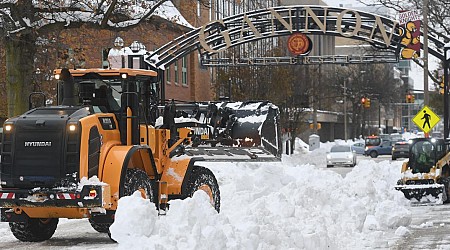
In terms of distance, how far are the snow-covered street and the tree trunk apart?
6726 mm

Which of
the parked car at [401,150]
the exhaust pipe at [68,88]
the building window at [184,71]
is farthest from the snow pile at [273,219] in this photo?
the parked car at [401,150]

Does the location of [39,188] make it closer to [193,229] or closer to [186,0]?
[193,229]

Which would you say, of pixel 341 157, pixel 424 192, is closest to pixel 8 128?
pixel 424 192

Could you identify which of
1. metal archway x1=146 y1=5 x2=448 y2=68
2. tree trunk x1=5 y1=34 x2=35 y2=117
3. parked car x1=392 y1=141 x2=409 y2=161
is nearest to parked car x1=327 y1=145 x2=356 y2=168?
parked car x1=392 y1=141 x2=409 y2=161

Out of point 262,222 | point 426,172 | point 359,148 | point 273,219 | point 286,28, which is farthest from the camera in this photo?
point 359,148

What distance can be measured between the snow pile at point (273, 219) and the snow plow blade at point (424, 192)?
1.18ft

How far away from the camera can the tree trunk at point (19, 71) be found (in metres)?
24.9

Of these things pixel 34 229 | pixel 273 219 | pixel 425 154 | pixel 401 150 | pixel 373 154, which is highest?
pixel 425 154

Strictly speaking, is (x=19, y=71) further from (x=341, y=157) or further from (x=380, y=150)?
(x=380, y=150)

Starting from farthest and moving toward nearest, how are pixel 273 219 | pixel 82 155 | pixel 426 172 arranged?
pixel 426 172, pixel 82 155, pixel 273 219

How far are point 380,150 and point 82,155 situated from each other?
202 feet

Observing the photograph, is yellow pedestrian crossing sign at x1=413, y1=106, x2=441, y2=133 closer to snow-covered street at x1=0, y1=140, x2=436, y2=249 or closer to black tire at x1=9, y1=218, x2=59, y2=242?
snow-covered street at x1=0, y1=140, x2=436, y2=249

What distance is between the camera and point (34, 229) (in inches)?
594

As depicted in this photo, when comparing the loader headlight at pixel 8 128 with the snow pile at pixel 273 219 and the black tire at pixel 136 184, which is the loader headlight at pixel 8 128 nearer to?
the black tire at pixel 136 184
